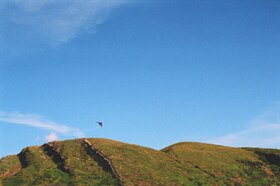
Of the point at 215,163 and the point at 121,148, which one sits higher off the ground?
the point at 121,148

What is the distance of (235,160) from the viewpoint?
8331 cm

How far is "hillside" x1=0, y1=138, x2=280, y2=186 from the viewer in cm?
6344

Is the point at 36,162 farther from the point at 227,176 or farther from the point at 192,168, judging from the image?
the point at 227,176

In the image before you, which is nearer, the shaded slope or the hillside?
the hillside

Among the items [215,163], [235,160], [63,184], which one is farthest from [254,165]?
[63,184]

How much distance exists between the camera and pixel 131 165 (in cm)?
6762

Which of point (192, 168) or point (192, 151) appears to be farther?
point (192, 151)

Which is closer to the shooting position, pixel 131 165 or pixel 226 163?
pixel 131 165

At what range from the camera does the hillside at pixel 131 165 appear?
63.4 m

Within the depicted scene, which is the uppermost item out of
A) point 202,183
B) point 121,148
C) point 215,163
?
point 121,148

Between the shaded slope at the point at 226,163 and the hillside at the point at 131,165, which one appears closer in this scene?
the hillside at the point at 131,165

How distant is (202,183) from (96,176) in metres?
18.1

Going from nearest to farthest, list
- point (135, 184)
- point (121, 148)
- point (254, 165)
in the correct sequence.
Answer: point (135, 184)
point (121, 148)
point (254, 165)

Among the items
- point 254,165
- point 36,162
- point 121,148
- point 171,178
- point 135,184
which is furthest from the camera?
point 254,165
